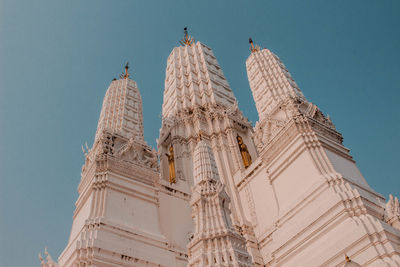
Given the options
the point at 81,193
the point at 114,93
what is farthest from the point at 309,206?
the point at 114,93

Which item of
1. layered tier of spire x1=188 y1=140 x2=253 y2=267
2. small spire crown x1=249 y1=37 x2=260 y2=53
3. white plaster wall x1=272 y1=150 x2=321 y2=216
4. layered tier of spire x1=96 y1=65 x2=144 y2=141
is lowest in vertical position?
layered tier of spire x1=188 y1=140 x2=253 y2=267

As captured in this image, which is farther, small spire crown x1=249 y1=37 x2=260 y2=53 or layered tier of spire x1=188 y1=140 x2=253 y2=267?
small spire crown x1=249 y1=37 x2=260 y2=53

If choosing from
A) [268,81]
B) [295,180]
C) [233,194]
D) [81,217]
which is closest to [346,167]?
[295,180]

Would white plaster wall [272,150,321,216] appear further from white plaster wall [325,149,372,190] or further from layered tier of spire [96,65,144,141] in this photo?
layered tier of spire [96,65,144,141]

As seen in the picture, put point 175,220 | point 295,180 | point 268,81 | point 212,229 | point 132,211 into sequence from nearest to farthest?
point 212,229, point 295,180, point 132,211, point 175,220, point 268,81

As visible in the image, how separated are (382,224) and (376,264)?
1.32 metres

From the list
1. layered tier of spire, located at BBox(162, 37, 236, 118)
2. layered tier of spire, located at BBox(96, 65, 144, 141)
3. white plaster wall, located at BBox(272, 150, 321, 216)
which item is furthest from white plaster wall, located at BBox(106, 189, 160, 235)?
layered tier of spire, located at BBox(162, 37, 236, 118)

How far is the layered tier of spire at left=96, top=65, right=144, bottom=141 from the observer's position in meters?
20.1

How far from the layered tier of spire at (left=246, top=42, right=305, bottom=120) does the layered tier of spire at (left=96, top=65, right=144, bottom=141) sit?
24.2 ft

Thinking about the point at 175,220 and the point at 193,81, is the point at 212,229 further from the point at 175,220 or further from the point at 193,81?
the point at 193,81

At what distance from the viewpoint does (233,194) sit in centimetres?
1927

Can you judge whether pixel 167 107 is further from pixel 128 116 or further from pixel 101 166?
pixel 101 166

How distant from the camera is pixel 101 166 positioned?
1634cm

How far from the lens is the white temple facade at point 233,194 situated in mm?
9961
